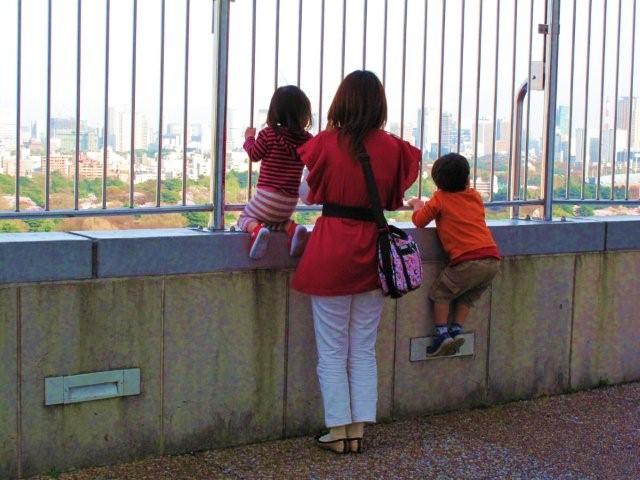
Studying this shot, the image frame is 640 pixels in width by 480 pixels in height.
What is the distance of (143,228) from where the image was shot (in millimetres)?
5539

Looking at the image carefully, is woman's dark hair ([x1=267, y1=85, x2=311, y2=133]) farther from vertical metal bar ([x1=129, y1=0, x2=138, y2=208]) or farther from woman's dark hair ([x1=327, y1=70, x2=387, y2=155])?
vertical metal bar ([x1=129, y1=0, x2=138, y2=208])

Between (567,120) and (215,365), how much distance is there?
2.96 meters

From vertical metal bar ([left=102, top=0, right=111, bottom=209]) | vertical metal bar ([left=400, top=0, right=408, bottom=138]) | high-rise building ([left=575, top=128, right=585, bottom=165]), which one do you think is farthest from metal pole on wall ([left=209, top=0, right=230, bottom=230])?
high-rise building ([left=575, top=128, right=585, bottom=165])

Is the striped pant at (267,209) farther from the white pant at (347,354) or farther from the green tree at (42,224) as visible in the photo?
the green tree at (42,224)

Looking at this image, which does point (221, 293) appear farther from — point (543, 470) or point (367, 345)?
point (543, 470)

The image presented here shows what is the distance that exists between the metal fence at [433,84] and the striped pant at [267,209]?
0.13 meters

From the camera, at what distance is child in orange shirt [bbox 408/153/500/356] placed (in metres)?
6.13

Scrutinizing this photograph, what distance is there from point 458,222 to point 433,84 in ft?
2.96

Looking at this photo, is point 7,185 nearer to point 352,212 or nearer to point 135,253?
point 135,253

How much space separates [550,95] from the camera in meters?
7.03

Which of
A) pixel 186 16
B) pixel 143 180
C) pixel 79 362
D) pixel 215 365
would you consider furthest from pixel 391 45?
pixel 79 362

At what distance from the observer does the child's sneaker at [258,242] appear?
5465mm

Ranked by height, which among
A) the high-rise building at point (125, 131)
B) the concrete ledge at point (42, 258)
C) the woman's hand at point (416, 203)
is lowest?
the concrete ledge at point (42, 258)

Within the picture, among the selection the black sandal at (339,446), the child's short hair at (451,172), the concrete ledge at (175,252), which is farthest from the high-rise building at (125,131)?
the black sandal at (339,446)
